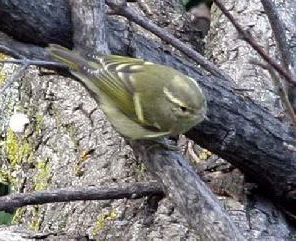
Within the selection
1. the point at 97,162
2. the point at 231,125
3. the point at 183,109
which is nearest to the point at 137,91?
the point at 183,109

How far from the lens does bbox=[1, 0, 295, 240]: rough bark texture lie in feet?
9.76

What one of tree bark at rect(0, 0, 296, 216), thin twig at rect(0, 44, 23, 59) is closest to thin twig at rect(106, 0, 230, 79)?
tree bark at rect(0, 0, 296, 216)

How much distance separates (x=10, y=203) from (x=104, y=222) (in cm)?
35

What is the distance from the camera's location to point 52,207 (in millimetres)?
3289

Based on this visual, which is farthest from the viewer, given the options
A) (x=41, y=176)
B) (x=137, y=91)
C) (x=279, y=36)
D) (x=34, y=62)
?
(x=41, y=176)

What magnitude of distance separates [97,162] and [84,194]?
39 centimetres

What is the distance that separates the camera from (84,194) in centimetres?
294

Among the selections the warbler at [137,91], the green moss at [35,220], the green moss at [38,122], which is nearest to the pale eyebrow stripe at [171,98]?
the warbler at [137,91]

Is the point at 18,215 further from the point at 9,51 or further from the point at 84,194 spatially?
the point at 9,51

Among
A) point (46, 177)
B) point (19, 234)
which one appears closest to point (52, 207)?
point (46, 177)

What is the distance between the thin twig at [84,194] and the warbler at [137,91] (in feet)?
0.67

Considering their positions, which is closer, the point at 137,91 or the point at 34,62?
the point at 34,62

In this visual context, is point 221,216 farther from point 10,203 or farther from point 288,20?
point 288,20

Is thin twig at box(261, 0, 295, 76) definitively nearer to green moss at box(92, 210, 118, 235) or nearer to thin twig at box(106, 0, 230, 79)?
thin twig at box(106, 0, 230, 79)
